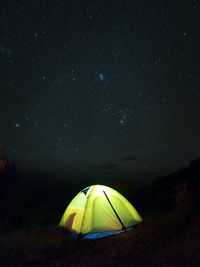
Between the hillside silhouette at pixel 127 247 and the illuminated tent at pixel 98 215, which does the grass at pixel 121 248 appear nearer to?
the hillside silhouette at pixel 127 247

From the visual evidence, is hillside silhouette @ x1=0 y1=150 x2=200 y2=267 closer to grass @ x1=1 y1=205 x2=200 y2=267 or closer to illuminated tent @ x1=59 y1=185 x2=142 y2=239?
grass @ x1=1 y1=205 x2=200 y2=267

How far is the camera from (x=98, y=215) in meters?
6.16

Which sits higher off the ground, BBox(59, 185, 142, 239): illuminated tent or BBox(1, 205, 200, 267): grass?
BBox(59, 185, 142, 239): illuminated tent

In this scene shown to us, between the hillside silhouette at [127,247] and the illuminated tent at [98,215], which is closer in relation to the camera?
the hillside silhouette at [127,247]

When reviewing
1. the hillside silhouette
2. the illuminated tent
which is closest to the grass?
the hillside silhouette

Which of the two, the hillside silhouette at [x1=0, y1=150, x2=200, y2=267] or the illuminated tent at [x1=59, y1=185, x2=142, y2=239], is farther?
the illuminated tent at [x1=59, y1=185, x2=142, y2=239]

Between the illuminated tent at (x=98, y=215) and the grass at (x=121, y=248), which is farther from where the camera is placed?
the illuminated tent at (x=98, y=215)

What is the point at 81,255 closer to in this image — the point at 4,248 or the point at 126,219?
the point at 126,219

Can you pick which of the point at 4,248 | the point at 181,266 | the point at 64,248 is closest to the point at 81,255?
the point at 64,248

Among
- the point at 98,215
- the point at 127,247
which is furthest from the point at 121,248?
the point at 98,215

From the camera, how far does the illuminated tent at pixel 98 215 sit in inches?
234

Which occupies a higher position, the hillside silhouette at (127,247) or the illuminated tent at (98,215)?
the illuminated tent at (98,215)

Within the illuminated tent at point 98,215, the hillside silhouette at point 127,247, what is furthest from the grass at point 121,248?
the illuminated tent at point 98,215

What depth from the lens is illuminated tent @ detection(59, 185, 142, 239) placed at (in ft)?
19.5
